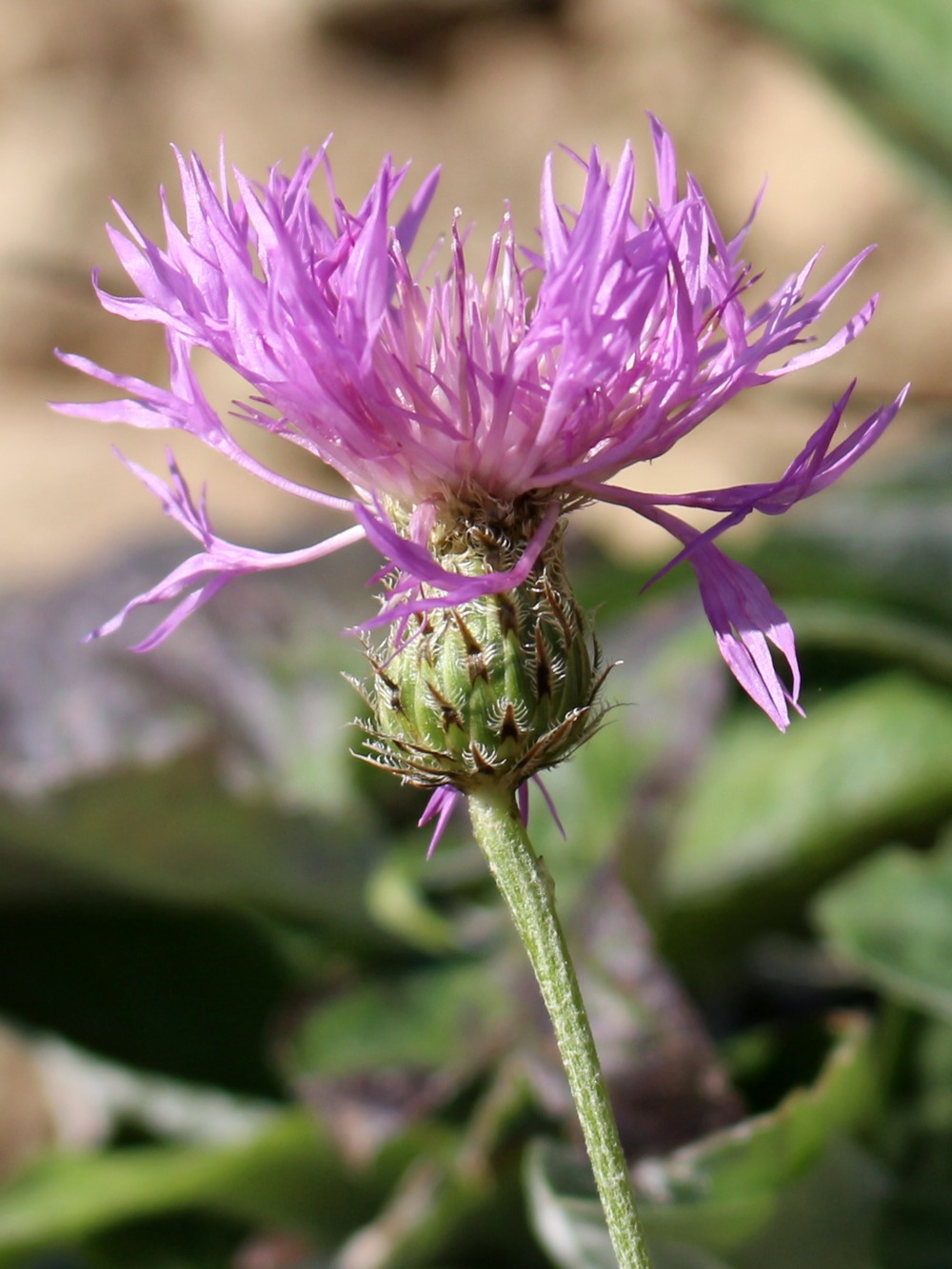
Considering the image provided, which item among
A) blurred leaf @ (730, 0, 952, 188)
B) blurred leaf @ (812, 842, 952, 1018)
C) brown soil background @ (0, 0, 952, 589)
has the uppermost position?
brown soil background @ (0, 0, 952, 589)

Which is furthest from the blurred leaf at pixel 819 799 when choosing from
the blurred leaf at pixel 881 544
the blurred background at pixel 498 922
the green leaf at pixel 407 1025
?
the green leaf at pixel 407 1025

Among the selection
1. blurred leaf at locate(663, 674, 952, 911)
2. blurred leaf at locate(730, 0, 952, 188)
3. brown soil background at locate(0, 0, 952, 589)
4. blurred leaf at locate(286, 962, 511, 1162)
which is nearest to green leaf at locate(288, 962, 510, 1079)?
blurred leaf at locate(286, 962, 511, 1162)

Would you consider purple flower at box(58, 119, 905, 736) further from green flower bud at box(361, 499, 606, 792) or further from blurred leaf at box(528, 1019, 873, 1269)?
blurred leaf at box(528, 1019, 873, 1269)

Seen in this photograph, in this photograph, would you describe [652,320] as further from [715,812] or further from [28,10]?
[28,10]

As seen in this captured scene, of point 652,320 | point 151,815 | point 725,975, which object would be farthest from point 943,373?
point 652,320

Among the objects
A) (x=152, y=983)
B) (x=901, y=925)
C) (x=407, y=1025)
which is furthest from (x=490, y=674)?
(x=152, y=983)

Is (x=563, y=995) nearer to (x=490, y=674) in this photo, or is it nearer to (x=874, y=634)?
(x=490, y=674)
